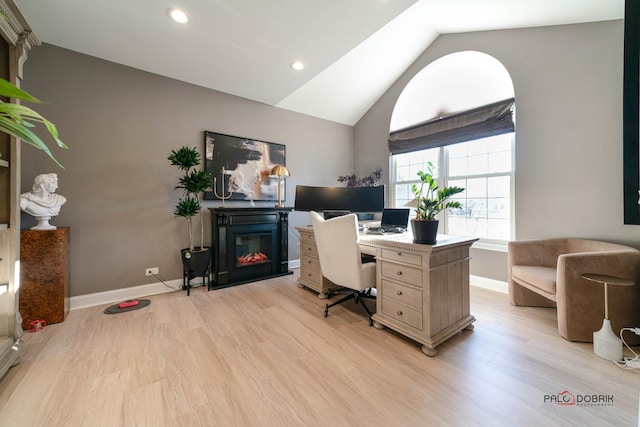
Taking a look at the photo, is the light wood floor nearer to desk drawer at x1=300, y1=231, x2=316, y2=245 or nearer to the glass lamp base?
the glass lamp base

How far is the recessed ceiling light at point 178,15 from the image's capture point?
2004 mm

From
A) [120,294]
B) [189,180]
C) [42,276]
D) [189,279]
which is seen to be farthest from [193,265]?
[42,276]

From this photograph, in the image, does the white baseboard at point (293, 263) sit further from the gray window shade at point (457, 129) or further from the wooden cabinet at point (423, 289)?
the gray window shade at point (457, 129)

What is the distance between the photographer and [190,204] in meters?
2.75

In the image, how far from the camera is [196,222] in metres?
3.13

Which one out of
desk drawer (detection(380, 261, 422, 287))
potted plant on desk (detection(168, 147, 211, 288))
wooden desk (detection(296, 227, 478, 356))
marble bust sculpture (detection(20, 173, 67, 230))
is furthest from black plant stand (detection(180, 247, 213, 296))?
desk drawer (detection(380, 261, 422, 287))

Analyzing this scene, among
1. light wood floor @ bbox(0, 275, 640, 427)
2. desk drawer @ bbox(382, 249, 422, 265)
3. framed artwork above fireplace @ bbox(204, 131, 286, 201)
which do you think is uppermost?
framed artwork above fireplace @ bbox(204, 131, 286, 201)

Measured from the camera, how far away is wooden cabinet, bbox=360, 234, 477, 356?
171cm

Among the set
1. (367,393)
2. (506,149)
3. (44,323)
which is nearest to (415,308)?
(367,393)

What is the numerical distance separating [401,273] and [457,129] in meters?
2.44

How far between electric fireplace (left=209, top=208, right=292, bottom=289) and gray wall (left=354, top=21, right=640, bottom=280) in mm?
2749

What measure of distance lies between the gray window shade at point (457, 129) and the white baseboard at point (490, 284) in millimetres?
1813

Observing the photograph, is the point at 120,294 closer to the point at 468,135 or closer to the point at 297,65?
the point at 297,65

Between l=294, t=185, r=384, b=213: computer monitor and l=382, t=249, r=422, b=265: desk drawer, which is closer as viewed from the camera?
l=382, t=249, r=422, b=265: desk drawer
